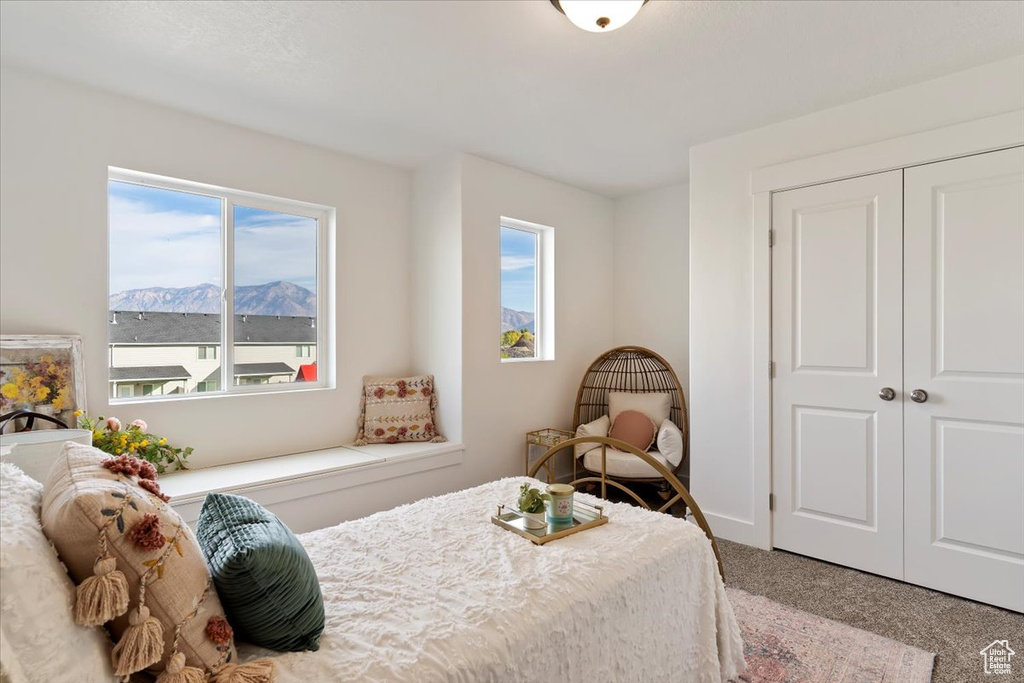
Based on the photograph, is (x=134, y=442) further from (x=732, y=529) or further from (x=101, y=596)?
(x=732, y=529)

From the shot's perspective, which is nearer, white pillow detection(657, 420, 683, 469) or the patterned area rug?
the patterned area rug

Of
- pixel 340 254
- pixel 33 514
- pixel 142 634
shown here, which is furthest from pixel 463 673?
pixel 340 254

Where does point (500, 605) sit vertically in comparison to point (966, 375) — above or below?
below

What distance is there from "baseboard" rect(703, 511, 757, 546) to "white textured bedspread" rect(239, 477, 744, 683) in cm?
147

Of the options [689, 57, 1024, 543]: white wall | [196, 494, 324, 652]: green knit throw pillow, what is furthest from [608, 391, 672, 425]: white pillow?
[196, 494, 324, 652]: green knit throw pillow

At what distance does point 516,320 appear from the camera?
4254mm

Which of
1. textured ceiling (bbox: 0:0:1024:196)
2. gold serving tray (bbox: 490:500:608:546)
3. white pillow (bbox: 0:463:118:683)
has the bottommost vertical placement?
gold serving tray (bbox: 490:500:608:546)

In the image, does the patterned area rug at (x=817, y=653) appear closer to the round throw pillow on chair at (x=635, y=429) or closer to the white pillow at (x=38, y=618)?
the round throw pillow on chair at (x=635, y=429)

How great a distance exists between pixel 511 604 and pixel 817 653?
1.56 meters

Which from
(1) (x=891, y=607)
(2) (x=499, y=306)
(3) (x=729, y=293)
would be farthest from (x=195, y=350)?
(1) (x=891, y=607)

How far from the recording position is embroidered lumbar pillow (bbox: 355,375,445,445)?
3.68 metres

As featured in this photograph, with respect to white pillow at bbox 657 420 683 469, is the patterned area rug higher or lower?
lower

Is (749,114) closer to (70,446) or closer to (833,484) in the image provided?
(833,484)

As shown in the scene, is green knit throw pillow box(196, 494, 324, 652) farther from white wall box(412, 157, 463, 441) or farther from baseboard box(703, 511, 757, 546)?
baseboard box(703, 511, 757, 546)
